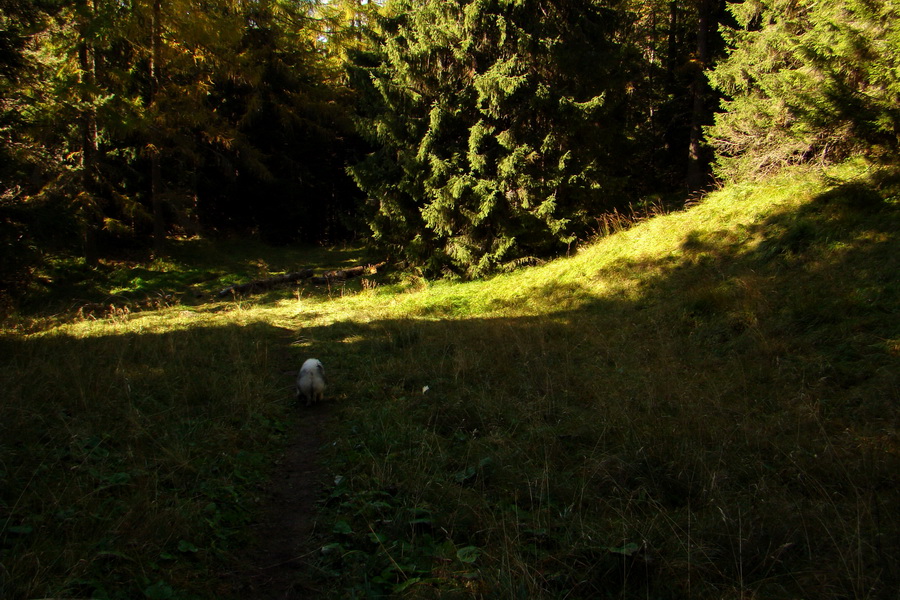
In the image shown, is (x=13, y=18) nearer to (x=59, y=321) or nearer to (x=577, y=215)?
(x=59, y=321)

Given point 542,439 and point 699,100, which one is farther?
point 699,100

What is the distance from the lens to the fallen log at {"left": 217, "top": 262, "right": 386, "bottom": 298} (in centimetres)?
1614

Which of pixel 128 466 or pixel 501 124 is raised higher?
pixel 501 124

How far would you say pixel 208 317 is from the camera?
11.0 metres

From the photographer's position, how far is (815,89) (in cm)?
823

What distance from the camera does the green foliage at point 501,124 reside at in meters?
12.4

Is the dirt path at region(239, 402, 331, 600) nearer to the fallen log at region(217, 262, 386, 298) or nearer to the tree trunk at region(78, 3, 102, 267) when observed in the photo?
the fallen log at region(217, 262, 386, 298)

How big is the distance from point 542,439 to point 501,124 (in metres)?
11.0

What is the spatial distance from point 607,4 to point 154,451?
611 inches

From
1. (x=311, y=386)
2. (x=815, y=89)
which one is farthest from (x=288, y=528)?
(x=815, y=89)

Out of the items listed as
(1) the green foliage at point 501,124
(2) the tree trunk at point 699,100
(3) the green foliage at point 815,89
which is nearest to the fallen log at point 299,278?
(1) the green foliage at point 501,124

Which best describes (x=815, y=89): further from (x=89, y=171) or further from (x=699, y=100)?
(x=89, y=171)

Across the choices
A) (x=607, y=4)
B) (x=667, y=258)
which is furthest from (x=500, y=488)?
(x=607, y=4)

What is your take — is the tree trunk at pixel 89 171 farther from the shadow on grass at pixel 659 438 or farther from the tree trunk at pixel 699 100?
the tree trunk at pixel 699 100
